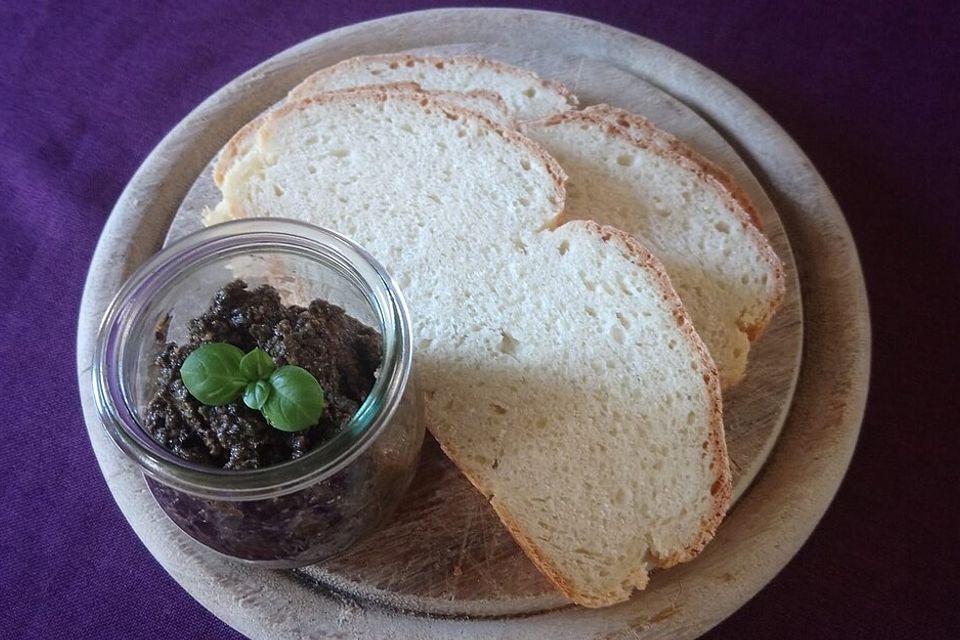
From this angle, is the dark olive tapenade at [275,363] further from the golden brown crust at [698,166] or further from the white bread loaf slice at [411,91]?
the golden brown crust at [698,166]

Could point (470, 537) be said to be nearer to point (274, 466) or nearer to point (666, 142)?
point (274, 466)

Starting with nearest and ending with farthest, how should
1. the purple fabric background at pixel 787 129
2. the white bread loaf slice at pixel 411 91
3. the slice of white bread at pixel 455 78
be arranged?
the purple fabric background at pixel 787 129 < the white bread loaf slice at pixel 411 91 < the slice of white bread at pixel 455 78

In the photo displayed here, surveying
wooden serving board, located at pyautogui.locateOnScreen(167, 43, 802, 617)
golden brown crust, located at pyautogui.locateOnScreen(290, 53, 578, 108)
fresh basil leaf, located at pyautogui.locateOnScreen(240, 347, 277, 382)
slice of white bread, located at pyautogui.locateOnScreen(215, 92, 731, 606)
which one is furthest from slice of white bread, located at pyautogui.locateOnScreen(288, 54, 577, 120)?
fresh basil leaf, located at pyautogui.locateOnScreen(240, 347, 277, 382)

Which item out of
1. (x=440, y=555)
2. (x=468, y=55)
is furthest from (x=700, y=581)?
(x=468, y=55)

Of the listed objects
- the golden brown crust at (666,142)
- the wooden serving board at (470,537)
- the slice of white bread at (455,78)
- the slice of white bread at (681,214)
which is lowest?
the wooden serving board at (470,537)

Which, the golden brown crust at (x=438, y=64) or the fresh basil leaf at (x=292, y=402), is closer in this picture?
the fresh basil leaf at (x=292, y=402)

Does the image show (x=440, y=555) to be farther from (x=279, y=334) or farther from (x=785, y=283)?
(x=785, y=283)

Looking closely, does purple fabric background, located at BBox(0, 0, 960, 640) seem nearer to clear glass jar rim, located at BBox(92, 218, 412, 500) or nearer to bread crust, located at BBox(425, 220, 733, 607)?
bread crust, located at BBox(425, 220, 733, 607)

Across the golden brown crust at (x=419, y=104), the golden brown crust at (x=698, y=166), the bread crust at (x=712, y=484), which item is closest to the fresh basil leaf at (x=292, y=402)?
the bread crust at (x=712, y=484)
